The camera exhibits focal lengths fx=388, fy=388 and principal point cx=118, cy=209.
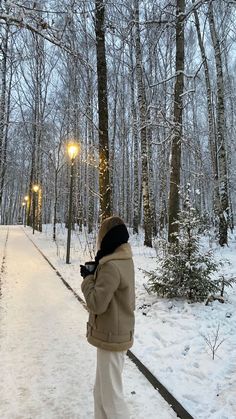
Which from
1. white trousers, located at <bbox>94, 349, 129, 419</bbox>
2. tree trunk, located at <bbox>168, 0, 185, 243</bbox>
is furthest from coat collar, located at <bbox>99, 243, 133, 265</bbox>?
tree trunk, located at <bbox>168, 0, 185, 243</bbox>

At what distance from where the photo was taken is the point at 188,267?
7219 mm

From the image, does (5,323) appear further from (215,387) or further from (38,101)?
(38,101)

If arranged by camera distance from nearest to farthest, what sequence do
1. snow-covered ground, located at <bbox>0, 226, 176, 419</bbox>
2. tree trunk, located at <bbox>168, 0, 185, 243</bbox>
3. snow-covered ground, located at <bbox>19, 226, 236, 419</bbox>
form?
snow-covered ground, located at <bbox>0, 226, 176, 419</bbox> → snow-covered ground, located at <bbox>19, 226, 236, 419</bbox> → tree trunk, located at <bbox>168, 0, 185, 243</bbox>

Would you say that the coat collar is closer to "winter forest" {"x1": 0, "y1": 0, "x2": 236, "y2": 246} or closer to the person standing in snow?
the person standing in snow

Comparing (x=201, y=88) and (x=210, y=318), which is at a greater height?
(x=201, y=88)

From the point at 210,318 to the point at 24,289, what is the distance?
5.13 metres

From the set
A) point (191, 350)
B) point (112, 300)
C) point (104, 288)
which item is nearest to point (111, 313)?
point (112, 300)

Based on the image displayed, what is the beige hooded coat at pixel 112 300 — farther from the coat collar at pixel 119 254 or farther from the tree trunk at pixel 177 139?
the tree trunk at pixel 177 139

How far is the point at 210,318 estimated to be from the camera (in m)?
6.56

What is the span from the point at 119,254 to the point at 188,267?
4324 mm

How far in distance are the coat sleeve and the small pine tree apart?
14.4ft

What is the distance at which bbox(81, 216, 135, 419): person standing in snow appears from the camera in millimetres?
3080

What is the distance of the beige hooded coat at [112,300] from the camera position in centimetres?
305

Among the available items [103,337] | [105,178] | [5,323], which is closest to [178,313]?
[5,323]
